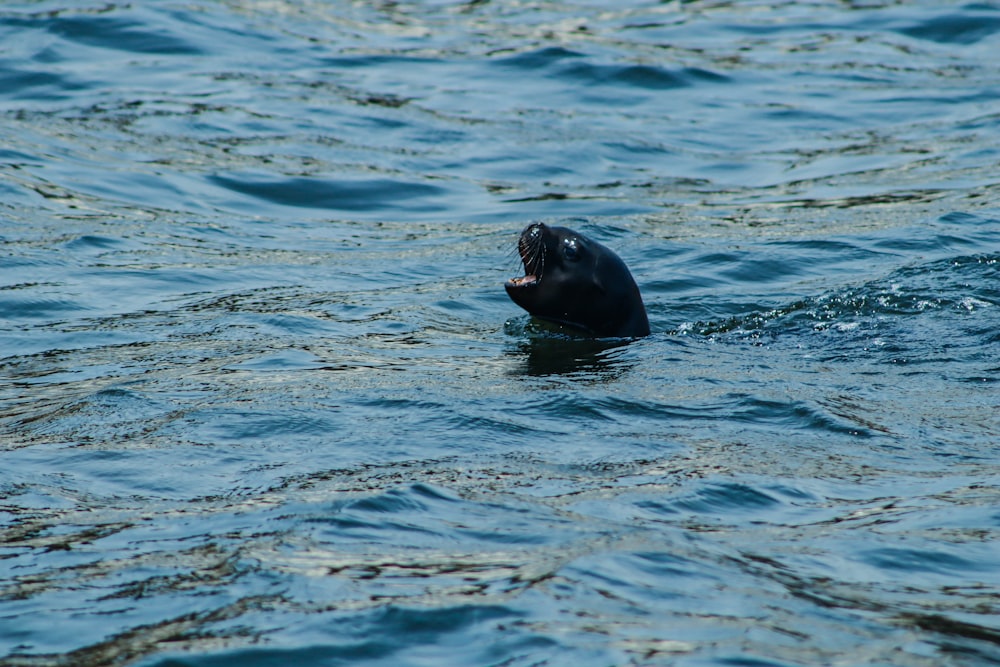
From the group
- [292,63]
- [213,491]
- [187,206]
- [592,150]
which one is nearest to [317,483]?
[213,491]

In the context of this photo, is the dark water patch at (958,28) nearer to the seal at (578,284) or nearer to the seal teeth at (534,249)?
the seal at (578,284)

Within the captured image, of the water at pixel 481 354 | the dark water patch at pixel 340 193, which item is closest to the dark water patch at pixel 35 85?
the water at pixel 481 354

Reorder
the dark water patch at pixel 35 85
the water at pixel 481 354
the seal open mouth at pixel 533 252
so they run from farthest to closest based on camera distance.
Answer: the dark water patch at pixel 35 85 → the seal open mouth at pixel 533 252 → the water at pixel 481 354

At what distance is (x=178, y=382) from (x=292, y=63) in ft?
32.5

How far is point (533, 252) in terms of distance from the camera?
7.38 metres

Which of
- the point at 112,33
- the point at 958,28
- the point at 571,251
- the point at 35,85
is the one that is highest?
the point at 112,33

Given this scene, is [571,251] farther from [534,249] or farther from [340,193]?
[340,193]

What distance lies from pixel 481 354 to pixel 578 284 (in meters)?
0.72

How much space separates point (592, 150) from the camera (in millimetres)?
12578

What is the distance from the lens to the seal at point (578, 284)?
739 cm

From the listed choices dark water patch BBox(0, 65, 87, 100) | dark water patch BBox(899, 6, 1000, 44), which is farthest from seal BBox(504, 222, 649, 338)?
dark water patch BBox(899, 6, 1000, 44)

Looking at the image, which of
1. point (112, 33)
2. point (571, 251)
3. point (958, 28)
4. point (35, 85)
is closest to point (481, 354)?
point (571, 251)

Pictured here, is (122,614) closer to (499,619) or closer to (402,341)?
(499,619)

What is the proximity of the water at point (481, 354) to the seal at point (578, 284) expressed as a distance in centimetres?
22
